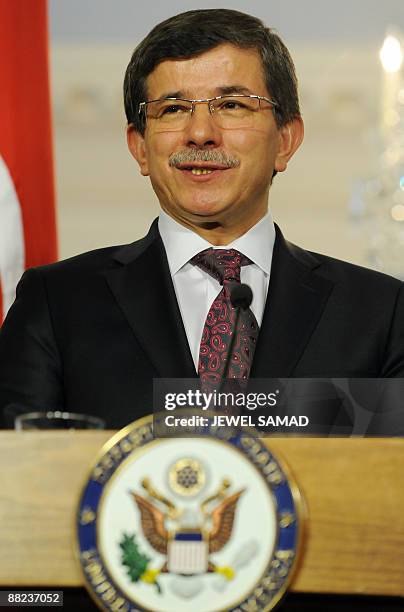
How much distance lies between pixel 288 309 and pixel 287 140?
0.37 metres

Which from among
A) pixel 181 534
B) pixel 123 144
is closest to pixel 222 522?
pixel 181 534

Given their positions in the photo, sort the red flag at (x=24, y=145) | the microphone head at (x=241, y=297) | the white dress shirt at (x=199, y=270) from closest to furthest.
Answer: the microphone head at (x=241, y=297) → the white dress shirt at (x=199, y=270) → the red flag at (x=24, y=145)

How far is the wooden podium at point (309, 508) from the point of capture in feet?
2.99

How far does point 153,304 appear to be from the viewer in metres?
1.47

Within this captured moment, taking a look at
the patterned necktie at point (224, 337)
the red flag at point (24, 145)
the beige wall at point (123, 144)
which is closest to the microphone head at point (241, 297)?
the patterned necktie at point (224, 337)

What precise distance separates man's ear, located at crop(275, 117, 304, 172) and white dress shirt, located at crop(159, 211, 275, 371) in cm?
11

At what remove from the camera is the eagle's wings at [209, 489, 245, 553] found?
35.4 inches

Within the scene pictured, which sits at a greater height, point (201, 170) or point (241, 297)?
point (201, 170)

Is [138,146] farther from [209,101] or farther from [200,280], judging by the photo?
[200,280]

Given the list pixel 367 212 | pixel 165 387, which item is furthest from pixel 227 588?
pixel 367 212

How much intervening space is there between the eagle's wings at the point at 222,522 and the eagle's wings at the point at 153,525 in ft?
0.14

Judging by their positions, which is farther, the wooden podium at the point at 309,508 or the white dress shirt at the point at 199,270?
the white dress shirt at the point at 199,270

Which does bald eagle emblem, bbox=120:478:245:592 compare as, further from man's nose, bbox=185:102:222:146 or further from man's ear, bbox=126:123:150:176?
man's ear, bbox=126:123:150:176

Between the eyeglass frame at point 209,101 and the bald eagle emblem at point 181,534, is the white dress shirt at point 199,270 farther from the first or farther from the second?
the bald eagle emblem at point 181,534
